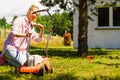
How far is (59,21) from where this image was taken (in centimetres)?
5441

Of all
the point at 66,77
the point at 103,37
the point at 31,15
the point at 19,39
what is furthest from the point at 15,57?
the point at 103,37

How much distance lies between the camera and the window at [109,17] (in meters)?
27.0

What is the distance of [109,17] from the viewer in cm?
2700

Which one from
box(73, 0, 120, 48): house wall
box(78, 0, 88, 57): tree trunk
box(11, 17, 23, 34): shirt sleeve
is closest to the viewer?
box(11, 17, 23, 34): shirt sleeve

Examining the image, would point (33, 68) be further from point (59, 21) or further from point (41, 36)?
point (59, 21)

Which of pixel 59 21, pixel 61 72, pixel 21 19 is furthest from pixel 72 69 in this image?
pixel 59 21

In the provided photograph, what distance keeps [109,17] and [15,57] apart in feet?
59.2

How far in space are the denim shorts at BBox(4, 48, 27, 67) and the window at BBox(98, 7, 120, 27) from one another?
17.8 m

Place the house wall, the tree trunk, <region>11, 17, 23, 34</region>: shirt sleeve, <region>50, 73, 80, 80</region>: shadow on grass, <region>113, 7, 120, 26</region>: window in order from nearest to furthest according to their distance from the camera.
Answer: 1. <region>11, 17, 23, 34</region>: shirt sleeve
2. <region>50, 73, 80, 80</region>: shadow on grass
3. the tree trunk
4. the house wall
5. <region>113, 7, 120, 26</region>: window

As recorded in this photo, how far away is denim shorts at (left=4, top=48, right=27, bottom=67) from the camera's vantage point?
9461 millimetres

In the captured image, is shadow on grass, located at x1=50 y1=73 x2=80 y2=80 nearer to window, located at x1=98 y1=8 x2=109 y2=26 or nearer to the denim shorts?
the denim shorts

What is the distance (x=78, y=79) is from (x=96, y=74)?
0.89 metres

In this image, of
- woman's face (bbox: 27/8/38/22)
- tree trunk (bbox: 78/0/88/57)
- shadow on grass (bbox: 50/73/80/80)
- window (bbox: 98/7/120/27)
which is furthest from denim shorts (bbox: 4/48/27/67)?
window (bbox: 98/7/120/27)

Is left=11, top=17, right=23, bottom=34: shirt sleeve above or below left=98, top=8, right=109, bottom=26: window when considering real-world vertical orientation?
below
